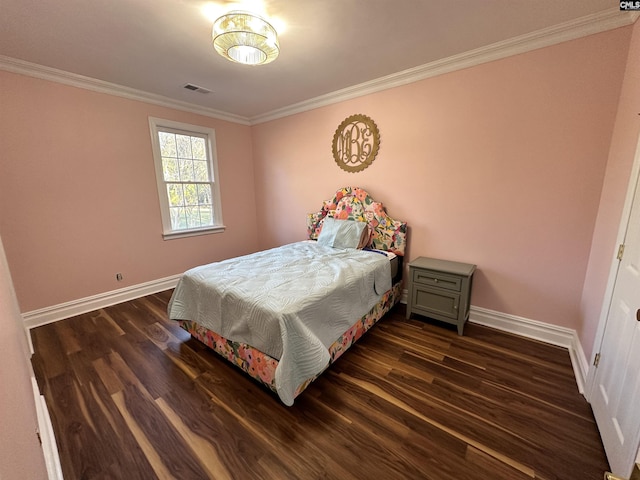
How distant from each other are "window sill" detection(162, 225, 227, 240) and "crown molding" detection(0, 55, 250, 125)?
1624 mm

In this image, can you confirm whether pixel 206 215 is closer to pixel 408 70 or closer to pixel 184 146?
pixel 184 146

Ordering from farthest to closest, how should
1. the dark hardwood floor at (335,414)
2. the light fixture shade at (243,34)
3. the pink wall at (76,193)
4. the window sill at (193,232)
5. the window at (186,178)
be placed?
the window sill at (193,232) < the window at (186,178) < the pink wall at (76,193) < the light fixture shade at (243,34) < the dark hardwood floor at (335,414)

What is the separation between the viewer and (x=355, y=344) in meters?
2.27

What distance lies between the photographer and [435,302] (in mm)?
2467

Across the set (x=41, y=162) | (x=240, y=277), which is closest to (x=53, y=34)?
(x=41, y=162)

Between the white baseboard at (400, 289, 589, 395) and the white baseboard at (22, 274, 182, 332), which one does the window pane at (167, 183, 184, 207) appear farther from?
the white baseboard at (400, 289, 589, 395)

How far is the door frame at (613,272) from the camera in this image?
140 cm

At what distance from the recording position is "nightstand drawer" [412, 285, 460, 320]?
2.37 meters

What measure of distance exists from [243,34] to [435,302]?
8.65ft

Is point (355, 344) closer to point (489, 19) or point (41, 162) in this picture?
point (489, 19)

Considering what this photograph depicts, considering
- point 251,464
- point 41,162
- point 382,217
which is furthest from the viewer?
point 382,217

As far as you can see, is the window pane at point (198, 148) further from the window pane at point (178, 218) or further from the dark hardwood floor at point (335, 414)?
the dark hardwood floor at point (335, 414)

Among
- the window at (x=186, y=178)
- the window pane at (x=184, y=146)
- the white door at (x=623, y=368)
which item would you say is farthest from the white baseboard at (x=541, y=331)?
the window pane at (x=184, y=146)

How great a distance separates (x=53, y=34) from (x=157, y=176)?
1563 mm
